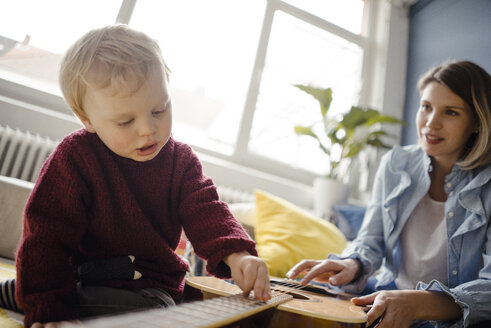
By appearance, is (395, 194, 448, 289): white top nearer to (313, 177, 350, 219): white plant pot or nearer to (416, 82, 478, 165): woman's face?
(416, 82, 478, 165): woman's face

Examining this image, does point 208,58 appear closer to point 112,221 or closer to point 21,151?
point 21,151

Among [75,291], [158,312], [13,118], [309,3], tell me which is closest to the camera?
[158,312]

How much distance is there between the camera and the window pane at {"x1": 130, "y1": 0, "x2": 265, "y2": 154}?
→ 2793mm

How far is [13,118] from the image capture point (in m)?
2.09

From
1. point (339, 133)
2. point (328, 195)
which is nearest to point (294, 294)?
point (328, 195)

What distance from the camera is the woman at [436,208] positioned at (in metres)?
0.93

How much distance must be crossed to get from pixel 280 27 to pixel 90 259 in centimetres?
295

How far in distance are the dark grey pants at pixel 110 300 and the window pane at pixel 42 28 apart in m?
2.33

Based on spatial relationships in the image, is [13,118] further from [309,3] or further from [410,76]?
[410,76]

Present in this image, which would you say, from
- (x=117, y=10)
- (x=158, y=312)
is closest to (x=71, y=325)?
(x=158, y=312)

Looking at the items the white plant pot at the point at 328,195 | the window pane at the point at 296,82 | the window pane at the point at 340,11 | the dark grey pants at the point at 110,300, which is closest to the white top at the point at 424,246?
the dark grey pants at the point at 110,300

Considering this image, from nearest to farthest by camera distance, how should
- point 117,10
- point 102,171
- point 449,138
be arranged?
point 102,171 < point 449,138 < point 117,10

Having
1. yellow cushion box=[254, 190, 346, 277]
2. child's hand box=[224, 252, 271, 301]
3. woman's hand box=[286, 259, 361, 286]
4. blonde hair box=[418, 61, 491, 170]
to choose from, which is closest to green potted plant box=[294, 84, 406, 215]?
yellow cushion box=[254, 190, 346, 277]

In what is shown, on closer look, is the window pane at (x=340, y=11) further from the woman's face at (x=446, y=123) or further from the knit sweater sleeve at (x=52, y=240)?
the knit sweater sleeve at (x=52, y=240)
